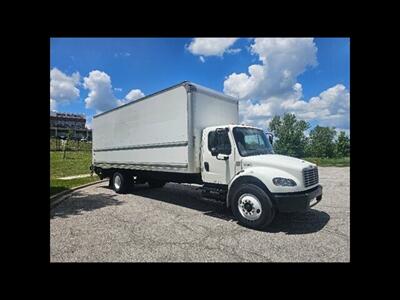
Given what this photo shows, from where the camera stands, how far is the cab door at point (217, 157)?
5969 mm

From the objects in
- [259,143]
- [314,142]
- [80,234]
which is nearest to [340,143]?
[314,142]

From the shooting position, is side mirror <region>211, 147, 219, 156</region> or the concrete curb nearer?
side mirror <region>211, 147, 219, 156</region>

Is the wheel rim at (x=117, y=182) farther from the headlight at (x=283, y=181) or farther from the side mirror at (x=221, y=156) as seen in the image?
the headlight at (x=283, y=181)

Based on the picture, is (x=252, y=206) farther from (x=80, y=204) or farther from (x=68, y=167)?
(x=68, y=167)

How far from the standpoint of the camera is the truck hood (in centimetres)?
512

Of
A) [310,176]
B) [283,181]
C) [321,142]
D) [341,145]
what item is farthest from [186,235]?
[321,142]

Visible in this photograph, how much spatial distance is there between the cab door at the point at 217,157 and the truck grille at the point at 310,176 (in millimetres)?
1667

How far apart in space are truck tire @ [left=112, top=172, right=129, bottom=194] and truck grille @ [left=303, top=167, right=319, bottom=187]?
21.8 ft

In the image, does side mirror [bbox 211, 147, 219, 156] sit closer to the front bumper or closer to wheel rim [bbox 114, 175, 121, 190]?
the front bumper

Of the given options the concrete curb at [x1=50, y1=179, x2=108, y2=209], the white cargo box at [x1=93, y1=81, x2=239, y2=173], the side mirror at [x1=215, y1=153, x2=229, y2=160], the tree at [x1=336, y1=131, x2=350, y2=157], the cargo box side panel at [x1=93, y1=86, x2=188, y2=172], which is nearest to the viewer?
the side mirror at [x1=215, y1=153, x2=229, y2=160]

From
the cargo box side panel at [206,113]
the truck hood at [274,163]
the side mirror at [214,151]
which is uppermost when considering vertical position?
the cargo box side panel at [206,113]

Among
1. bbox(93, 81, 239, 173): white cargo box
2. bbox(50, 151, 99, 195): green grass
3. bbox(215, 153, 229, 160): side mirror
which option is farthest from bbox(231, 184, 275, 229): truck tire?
bbox(50, 151, 99, 195): green grass

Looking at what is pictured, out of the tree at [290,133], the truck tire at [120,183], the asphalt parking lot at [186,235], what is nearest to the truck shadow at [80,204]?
the asphalt parking lot at [186,235]
